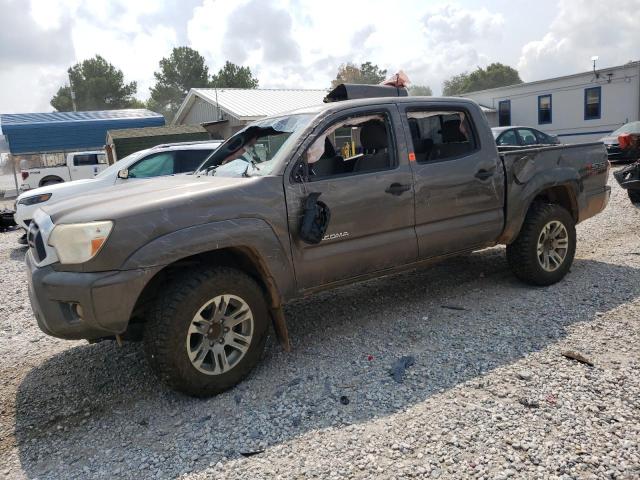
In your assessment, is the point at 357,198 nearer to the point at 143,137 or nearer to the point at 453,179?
the point at 453,179

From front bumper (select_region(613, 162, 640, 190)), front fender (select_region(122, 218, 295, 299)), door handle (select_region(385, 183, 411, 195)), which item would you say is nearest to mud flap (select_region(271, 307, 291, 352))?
front fender (select_region(122, 218, 295, 299))

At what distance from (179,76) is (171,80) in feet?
4.71

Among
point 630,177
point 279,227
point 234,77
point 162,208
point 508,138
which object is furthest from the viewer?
point 234,77

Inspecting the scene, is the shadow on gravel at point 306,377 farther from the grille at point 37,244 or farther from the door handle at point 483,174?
the door handle at point 483,174

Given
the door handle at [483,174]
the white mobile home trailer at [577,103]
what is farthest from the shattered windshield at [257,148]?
the white mobile home trailer at [577,103]

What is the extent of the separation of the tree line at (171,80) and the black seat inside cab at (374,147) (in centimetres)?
5734

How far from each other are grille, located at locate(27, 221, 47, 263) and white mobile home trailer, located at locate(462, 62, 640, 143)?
2332 cm

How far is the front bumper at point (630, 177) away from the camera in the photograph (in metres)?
8.88

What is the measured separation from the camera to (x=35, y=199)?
8891 millimetres

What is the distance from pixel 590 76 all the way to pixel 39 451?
24827mm

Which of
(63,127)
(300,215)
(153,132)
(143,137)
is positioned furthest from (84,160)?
(300,215)

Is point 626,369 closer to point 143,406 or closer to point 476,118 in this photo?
point 476,118

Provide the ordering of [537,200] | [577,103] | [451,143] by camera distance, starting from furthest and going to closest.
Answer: [577,103] < [537,200] < [451,143]

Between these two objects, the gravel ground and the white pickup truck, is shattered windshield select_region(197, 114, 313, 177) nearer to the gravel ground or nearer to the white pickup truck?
the gravel ground
